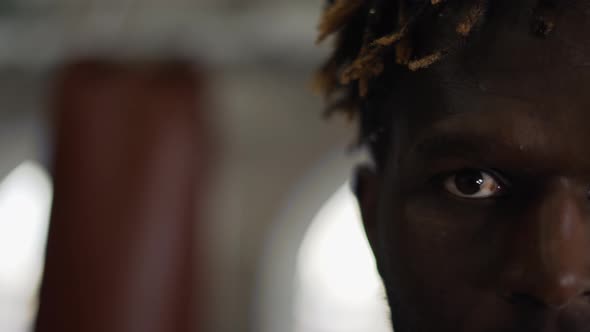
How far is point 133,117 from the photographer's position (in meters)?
1.39

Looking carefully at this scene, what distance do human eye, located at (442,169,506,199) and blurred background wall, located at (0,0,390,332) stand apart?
2601 millimetres

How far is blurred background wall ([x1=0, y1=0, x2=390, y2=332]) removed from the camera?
3348mm

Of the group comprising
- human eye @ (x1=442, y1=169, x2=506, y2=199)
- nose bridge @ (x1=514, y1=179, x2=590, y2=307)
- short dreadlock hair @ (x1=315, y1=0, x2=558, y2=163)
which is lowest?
nose bridge @ (x1=514, y1=179, x2=590, y2=307)

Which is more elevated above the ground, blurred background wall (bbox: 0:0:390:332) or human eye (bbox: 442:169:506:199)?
blurred background wall (bbox: 0:0:390:332)

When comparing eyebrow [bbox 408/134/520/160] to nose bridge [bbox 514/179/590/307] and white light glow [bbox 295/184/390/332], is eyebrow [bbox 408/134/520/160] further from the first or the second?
white light glow [bbox 295/184/390/332]

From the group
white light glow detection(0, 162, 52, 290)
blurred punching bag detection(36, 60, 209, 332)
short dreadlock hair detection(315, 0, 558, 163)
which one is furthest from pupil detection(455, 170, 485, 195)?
white light glow detection(0, 162, 52, 290)

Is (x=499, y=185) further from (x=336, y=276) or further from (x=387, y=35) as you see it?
(x=336, y=276)

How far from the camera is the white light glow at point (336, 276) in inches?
137

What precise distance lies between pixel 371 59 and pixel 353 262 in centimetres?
286

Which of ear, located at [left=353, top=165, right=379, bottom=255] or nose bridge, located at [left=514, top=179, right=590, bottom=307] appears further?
ear, located at [left=353, top=165, right=379, bottom=255]

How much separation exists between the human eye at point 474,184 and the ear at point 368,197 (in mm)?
141

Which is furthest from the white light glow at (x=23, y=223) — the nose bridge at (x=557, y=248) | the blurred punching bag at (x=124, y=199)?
the nose bridge at (x=557, y=248)

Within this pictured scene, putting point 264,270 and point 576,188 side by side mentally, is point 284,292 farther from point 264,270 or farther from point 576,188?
point 576,188

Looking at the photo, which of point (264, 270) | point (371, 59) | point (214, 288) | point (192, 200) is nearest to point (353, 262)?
point (264, 270)
